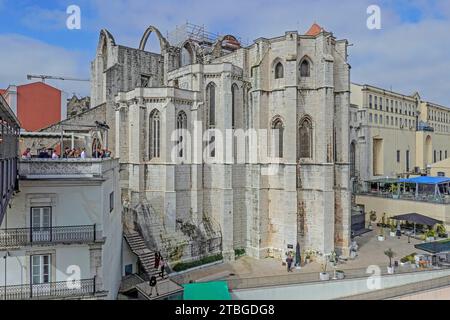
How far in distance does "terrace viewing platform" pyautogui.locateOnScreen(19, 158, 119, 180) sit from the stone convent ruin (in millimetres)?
9272

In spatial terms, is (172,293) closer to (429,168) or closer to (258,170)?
(258,170)

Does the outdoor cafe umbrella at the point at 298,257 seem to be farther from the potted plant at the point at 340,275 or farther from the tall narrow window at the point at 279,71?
the tall narrow window at the point at 279,71

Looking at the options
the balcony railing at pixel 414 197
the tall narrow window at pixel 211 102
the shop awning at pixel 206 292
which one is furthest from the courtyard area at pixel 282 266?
the tall narrow window at pixel 211 102

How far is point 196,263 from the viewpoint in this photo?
2059cm

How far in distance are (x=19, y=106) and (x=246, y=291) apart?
25752 millimetres

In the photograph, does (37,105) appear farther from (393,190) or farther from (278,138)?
(393,190)

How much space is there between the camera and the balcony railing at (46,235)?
10516 mm

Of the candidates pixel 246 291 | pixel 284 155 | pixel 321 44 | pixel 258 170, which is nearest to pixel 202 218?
pixel 258 170

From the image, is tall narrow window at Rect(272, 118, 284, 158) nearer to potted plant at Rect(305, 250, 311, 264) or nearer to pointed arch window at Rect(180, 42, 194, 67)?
potted plant at Rect(305, 250, 311, 264)

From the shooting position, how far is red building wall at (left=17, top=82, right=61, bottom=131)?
28828 mm

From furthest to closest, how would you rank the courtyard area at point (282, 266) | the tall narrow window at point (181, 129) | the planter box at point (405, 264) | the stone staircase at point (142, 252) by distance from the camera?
the tall narrow window at point (181, 129) → the planter box at point (405, 264) → the courtyard area at point (282, 266) → the stone staircase at point (142, 252)

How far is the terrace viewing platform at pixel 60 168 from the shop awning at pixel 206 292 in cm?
565

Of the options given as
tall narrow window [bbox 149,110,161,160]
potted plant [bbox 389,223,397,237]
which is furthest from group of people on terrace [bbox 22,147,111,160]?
potted plant [bbox 389,223,397,237]
